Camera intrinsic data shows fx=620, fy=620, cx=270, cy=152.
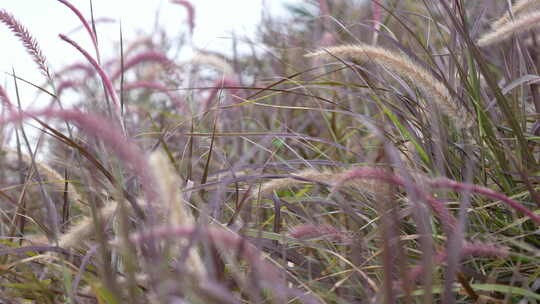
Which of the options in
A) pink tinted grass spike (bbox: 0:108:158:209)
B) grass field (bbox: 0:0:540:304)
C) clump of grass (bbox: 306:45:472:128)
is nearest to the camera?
pink tinted grass spike (bbox: 0:108:158:209)

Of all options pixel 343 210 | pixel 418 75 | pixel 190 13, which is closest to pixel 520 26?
pixel 418 75

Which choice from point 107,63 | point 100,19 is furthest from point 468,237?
point 107,63

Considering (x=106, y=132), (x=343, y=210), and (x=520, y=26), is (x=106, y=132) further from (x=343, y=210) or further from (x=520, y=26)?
(x=520, y=26)

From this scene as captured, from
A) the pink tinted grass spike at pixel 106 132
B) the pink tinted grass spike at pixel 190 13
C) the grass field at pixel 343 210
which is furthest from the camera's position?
the pink tinted grass spike at pixel 190 13

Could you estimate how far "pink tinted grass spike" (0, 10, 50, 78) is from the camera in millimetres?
1354

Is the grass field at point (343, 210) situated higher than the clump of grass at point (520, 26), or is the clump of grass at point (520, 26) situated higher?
the clump of grass at point (520, 26)

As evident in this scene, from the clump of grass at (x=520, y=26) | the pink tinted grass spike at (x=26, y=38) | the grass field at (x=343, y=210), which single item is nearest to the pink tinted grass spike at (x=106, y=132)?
the grass field at (x=343, y=210)

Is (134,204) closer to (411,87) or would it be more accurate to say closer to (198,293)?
(198,293)

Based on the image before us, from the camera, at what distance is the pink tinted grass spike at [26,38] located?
1354 mm

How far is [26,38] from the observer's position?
140 cm

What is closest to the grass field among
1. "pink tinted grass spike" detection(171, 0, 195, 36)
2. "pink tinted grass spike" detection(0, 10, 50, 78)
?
"pink tinted grass spike" detection(0, 10, 50, 78)

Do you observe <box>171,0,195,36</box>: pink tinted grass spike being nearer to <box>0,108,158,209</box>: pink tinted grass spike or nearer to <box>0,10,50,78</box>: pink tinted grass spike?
<box>0,10,50,78</box>: pink tinted grass spike

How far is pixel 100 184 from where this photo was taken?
5.26ft

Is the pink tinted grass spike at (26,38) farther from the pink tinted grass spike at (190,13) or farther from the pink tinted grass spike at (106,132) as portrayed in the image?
the pink tinted grass spike at (190,13)
